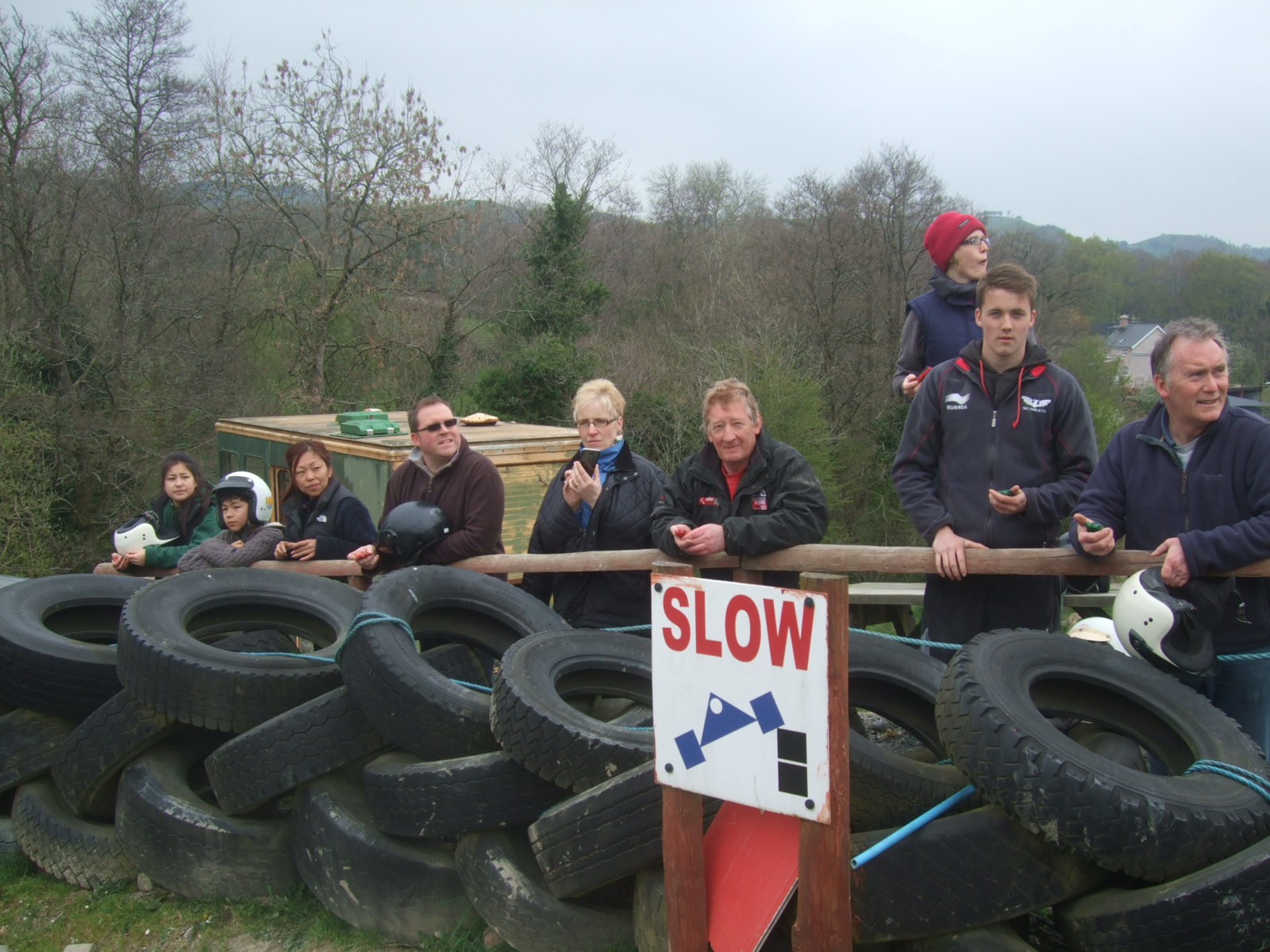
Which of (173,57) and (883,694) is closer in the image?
(883,694)

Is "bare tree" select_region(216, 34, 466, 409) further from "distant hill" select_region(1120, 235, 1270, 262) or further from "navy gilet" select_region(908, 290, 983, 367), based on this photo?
"distant hill" select_region(1120, 235, 1270, 262)

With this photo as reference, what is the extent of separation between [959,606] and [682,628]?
1825 millimetres

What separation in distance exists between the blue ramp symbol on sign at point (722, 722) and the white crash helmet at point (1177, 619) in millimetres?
1532

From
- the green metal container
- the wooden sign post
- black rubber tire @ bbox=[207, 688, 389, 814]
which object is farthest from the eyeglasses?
the green metal container

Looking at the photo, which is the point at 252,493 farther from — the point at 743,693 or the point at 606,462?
the point at 743,693

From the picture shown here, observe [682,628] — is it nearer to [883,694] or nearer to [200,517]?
[883,694]

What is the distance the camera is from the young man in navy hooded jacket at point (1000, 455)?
12.7ft

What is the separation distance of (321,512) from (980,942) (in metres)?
4.09

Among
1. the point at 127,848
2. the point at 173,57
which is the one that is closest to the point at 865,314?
the point at 173,57

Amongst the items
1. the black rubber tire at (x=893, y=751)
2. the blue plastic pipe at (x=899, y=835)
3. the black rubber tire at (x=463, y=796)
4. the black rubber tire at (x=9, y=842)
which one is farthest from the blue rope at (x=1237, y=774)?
the black rubber tire at (x=9, y=842)

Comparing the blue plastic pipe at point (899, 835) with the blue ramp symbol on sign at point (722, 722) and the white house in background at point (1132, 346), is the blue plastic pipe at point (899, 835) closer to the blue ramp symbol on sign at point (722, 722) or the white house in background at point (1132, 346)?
the blue ramp symbol on sign at point (722, 722)

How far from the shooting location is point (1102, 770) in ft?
9.02

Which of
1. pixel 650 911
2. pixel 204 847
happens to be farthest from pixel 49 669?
pixel 650 911

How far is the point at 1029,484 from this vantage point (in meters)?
3.94
